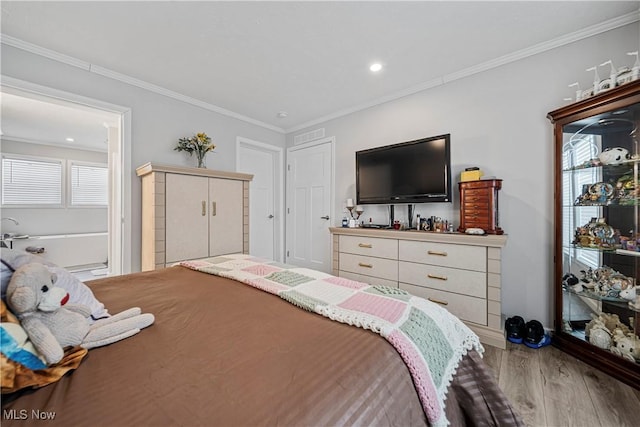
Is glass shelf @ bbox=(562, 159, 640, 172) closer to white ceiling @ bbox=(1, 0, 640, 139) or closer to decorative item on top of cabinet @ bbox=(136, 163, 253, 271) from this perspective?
white ceiling @ bbox=(1, 0, 640, 139)

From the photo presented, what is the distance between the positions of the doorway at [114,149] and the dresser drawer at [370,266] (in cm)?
234

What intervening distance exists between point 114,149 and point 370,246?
3314 mm

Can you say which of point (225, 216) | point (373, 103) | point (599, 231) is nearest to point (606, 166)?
point (599, 231)

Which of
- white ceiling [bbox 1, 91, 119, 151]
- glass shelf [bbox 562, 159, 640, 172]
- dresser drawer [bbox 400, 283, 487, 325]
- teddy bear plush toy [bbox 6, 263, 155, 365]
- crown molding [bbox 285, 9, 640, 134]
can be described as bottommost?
dresser drawer [bbox 400, 283, 487, 325]

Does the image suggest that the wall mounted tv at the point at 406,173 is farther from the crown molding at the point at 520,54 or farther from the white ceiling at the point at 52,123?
the white ceiling at the point at 52,123

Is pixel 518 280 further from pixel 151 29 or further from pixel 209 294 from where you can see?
pixel 151 29

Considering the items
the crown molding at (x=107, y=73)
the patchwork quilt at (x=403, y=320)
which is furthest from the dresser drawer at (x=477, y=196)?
the crown molding at (x=107, y=73)

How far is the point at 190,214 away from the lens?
2730mm

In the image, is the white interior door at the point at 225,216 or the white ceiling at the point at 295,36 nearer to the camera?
the white ceiling at the point at 295,36

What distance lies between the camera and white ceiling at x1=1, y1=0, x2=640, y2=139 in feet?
5.81

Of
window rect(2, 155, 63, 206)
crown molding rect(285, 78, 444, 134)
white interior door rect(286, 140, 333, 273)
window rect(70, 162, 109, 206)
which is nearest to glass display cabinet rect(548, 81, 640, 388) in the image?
crown molding rect(285, 78, 444, 134)

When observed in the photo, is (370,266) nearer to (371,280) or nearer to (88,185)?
(371,280)

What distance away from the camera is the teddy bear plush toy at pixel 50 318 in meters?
0.61

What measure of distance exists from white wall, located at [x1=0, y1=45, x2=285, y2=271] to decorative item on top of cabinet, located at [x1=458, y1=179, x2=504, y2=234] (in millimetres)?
2838
